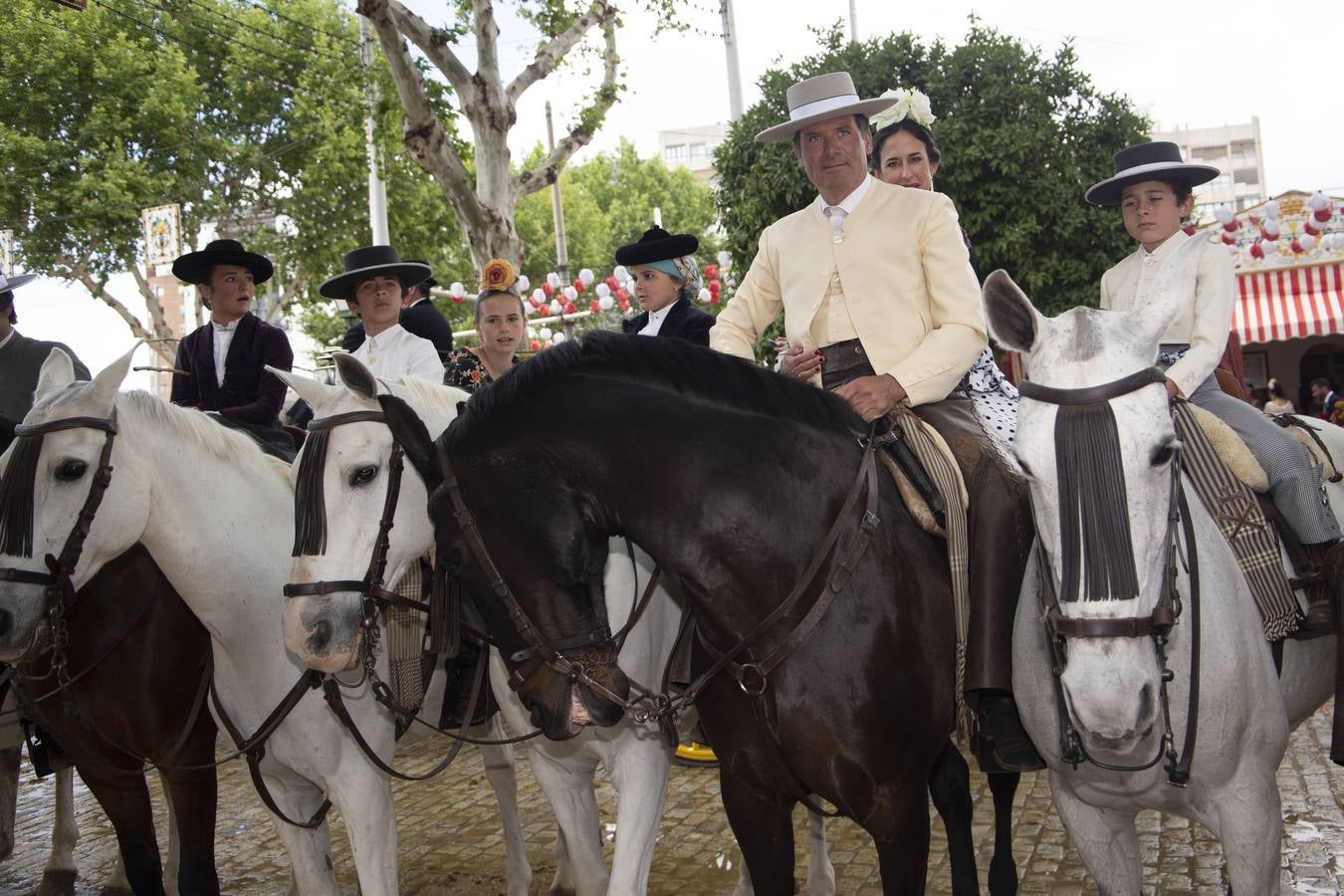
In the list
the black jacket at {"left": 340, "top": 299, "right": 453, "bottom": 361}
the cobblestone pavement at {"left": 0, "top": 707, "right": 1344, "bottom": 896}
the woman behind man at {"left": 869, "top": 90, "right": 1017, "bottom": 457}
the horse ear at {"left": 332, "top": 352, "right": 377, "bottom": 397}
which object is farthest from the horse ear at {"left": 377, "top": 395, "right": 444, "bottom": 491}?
the black jacket at {"left": 340, "top": 299, "right": 453, "bottom": 361}

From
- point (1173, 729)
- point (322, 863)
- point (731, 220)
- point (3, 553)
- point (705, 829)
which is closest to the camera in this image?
point (1173, 729)

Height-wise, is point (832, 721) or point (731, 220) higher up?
point (731, 220)

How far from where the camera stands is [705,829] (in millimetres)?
Answer: 6320

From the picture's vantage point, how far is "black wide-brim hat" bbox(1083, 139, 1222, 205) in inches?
164

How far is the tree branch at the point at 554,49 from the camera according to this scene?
12109 millimetres

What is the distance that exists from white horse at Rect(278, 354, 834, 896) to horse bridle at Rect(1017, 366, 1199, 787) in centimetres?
146

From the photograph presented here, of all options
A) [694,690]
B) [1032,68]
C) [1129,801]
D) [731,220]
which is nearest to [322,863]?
[694,690]

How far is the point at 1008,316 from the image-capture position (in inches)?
118

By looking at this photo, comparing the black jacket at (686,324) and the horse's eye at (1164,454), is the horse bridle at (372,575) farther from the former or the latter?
the horse's eye at (1164,454)

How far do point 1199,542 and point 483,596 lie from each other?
211 centimetres

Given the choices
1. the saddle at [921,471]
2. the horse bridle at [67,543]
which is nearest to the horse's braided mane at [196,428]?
the horse bridle at [67,543]

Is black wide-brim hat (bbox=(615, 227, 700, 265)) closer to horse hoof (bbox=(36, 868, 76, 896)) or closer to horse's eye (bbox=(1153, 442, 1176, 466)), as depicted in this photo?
horse's eye (bbox=(1153, 442, 1176, 466))

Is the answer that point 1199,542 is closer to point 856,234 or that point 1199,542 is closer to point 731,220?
point 856,234

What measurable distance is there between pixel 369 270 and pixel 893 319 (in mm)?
2989
